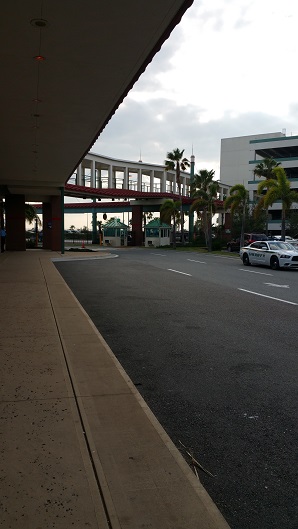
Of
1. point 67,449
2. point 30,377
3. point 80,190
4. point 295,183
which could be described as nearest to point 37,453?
point 67,449

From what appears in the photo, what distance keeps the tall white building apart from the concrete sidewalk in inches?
2212

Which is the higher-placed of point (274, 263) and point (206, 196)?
point (206, 196)

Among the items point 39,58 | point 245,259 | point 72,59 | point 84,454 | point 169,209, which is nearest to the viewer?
point 84,454

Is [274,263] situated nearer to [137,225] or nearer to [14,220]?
[14,220]

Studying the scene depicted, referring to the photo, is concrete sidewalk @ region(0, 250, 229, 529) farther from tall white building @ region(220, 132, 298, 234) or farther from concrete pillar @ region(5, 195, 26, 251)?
tall white building @ region(220, 132, 298, 234)

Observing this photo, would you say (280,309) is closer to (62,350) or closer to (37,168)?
(62,350)

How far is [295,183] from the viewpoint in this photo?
2783 inches

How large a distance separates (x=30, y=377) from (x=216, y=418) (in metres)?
2.15

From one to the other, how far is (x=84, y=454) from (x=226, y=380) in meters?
2.46

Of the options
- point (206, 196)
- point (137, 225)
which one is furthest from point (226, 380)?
point (137, 225)

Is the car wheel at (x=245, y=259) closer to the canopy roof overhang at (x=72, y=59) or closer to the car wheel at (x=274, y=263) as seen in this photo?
the car wheel at (x=274, y=263)

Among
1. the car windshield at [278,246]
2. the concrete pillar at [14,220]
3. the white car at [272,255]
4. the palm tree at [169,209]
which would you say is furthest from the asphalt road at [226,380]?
the palm tree at [169,209]

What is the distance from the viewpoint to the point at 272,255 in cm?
2152

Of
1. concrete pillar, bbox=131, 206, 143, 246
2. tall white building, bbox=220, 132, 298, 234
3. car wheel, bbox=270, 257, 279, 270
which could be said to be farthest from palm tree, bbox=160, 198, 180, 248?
car wheel, bbox=270, 257, 279, 270
